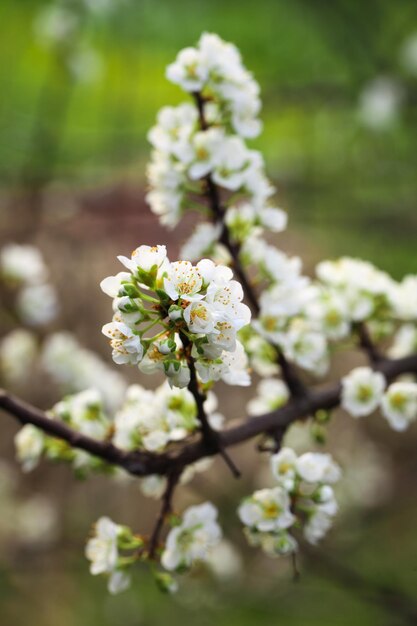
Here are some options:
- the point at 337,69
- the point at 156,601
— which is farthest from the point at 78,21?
the point at 337,69

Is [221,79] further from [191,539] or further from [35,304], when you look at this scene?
[35,304]

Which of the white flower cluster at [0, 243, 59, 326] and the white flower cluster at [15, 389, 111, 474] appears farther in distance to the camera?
the white flower cluster at [0, 243, 59, 326]

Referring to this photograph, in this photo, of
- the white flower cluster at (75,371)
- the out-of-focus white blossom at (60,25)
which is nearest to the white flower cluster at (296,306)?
the white flower cluster at (75,371)

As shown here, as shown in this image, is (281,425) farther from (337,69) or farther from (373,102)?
(337,69)

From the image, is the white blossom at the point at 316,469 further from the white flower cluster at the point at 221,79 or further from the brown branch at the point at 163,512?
the white flower cluster at the point at 221,79

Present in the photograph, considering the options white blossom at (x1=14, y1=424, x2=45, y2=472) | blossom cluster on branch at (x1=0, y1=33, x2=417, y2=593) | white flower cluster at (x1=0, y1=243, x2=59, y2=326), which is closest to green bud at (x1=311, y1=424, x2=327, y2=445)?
blossom cluster on branch at (x1=0, y1=33, x2=417, y2=593)

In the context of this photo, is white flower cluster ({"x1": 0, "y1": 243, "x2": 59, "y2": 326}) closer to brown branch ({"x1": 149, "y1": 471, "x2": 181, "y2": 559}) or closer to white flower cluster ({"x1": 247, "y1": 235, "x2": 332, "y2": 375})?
white flower cluster ({"x1": 247, "y1": 235, "x2": 332, "y2": 375})
